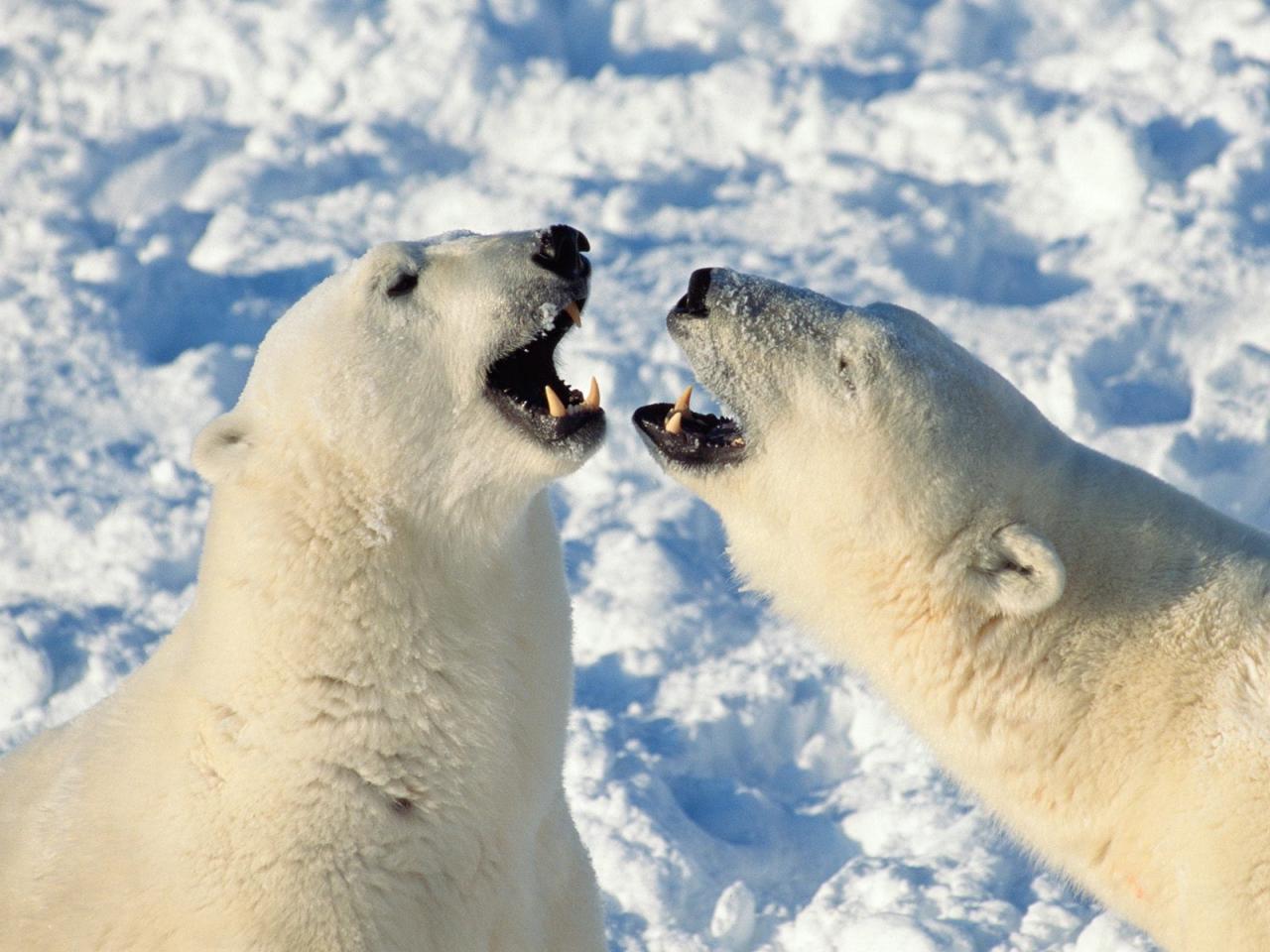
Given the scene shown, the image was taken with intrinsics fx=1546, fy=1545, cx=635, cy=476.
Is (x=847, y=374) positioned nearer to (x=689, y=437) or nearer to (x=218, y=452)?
(x=689, y=437)

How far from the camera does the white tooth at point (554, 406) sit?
302 centimetres

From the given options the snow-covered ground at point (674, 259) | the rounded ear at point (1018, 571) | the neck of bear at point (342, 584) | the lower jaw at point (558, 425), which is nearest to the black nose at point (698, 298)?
the lower jaw at point (558, 425)

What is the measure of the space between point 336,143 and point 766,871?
5.49 m

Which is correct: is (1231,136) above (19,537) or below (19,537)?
above

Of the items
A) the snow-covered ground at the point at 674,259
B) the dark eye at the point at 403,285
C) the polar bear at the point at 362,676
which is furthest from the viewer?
the snow-covered ground at the point at 674,259

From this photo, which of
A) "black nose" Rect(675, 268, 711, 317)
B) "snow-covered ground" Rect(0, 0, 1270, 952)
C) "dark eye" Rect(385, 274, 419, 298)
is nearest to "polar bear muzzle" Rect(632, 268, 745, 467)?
"black nose" Rect(675, 268, 711, 317)

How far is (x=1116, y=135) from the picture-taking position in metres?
8.12

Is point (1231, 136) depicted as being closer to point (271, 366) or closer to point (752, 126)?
point (752, 126)

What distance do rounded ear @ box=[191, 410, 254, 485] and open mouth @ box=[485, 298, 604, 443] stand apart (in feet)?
1.62

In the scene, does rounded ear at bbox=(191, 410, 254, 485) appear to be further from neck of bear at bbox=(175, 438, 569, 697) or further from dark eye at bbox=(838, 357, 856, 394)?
dark eye at bbox=(838, 357, 856, 394)

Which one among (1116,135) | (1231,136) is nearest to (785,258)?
(1116,135)

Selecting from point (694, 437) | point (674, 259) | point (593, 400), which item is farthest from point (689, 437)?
point (674, 259)

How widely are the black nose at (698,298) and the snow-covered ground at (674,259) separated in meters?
2.12

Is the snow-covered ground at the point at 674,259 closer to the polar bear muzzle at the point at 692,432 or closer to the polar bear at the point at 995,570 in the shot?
the polar bear at the point at 995,570
